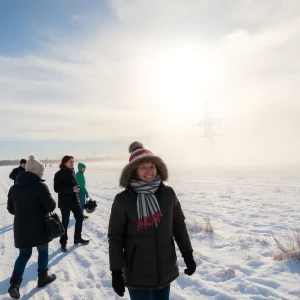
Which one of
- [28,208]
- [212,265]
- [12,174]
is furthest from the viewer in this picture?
[12,174]

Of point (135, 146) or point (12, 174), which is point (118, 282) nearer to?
point (135, 146)

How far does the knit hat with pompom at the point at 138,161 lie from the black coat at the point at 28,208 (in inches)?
79.4

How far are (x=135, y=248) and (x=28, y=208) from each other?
237 centimetres

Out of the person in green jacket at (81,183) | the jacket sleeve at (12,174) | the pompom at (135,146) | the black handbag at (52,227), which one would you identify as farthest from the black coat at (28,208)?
the jacket sleeve at (12,174)

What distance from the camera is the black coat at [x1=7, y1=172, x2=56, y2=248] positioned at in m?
4.15

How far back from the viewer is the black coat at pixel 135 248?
99.6 inches

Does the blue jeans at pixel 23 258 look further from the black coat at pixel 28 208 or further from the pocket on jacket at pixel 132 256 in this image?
the pocket on jacket at pixel 132 256

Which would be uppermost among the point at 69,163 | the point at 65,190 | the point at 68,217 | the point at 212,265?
the point at 69,163

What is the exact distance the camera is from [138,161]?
275 cm

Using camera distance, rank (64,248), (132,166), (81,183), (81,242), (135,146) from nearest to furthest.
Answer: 1. (132,166)
2. (135,146)
3. (64,248)
4. (81,242)
5. (81,183)

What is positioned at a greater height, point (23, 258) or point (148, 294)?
point (148, 294)

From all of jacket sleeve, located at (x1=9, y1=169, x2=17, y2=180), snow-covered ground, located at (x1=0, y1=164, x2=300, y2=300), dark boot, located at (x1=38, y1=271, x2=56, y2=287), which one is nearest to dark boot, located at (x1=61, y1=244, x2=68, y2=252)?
snow-covered ground, located at (x1=0, y1=164, x2=300, y2=300)

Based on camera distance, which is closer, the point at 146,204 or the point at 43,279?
the point at 146,204

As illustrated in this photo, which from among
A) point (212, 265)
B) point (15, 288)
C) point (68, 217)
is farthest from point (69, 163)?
point (212, 265)
